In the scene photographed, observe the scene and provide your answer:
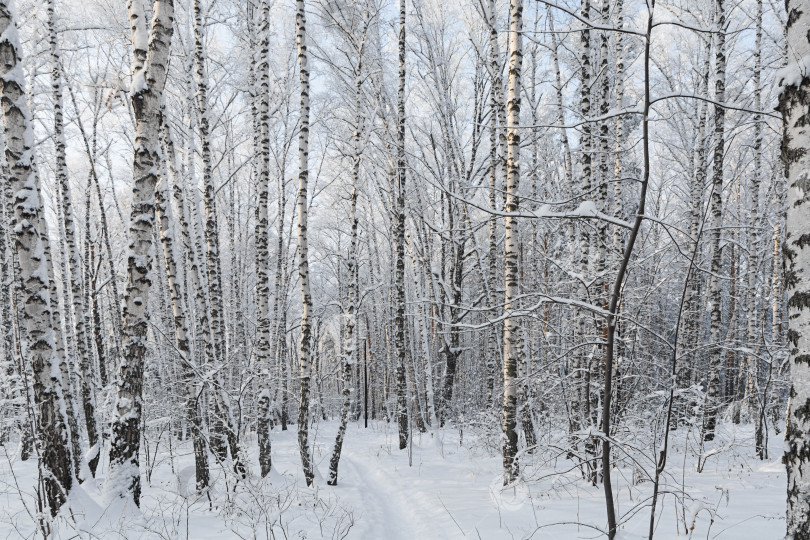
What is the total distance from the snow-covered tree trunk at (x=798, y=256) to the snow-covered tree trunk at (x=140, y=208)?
18.8ft

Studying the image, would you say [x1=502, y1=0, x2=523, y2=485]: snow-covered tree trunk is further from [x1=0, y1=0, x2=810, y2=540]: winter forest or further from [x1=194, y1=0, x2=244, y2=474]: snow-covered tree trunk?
[x1=194, y1=0, x2=244, y2=474]: snow-covered tree trunk

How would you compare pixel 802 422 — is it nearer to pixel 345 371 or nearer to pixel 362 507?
pixel 362 507

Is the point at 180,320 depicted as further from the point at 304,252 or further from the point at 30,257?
the point at 30,257

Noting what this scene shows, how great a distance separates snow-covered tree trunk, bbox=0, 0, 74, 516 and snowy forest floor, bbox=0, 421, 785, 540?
2.89 ft

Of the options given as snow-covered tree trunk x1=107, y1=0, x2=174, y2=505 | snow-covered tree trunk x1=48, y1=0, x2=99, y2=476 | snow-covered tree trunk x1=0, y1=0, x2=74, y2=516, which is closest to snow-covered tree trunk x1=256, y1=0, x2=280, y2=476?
snow-covered tree trunk x1=107, y1=0, x2=174, y2=505

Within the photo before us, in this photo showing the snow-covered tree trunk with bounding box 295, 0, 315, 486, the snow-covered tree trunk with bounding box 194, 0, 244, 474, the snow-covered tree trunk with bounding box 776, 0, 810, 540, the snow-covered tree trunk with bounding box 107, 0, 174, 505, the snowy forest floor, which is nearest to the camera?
the snow-covered tree trunk with bounding box 776, 0, 810, 540

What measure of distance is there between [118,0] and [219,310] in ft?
27.5

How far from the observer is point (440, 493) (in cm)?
670

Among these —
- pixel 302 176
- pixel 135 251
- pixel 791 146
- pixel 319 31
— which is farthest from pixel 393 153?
pixel 791 146

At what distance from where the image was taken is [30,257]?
4785 mm

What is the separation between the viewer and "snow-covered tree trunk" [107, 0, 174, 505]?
4879mm

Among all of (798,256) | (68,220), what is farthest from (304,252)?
(798,256)

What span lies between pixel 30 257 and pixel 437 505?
20.4ft

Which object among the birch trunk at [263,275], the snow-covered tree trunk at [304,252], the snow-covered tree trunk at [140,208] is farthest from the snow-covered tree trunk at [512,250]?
the snow-covered tree trunk at [140,208]
